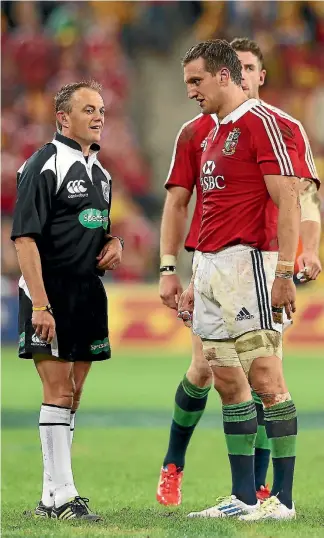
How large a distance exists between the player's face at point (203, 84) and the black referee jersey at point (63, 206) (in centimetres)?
64

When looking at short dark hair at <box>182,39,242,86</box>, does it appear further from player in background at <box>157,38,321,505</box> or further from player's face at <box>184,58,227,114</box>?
player in background at <box>157,38,321,505</box>

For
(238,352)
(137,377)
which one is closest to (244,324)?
(238,352)

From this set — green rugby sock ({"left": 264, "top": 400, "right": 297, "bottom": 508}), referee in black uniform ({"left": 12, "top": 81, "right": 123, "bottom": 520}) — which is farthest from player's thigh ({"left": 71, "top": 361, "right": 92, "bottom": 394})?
green rugby sock ({"left": 264, "top": 400, "right": 297, "bottom": 508})

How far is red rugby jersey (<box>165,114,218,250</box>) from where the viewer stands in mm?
6312

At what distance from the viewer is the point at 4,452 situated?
28.3 feet

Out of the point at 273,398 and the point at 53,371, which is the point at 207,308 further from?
the point at 53,371

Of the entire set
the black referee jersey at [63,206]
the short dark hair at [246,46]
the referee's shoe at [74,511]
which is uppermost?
the short dark hair at [246,46]

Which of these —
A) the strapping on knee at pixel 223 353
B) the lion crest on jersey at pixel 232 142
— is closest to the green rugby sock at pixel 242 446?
the strapping on knee at pixel 223 353

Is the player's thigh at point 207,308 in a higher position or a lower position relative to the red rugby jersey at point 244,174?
lower

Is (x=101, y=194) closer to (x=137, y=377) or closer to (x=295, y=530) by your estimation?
(x=295, y=530)

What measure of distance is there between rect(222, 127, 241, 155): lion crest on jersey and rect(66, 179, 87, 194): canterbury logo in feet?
2.32

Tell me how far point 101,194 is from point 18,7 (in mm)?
16493

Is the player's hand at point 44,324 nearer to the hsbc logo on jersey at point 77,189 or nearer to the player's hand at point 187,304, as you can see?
the hsbc logo on jersey at point 77,189

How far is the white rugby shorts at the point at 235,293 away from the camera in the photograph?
17.5 ft
